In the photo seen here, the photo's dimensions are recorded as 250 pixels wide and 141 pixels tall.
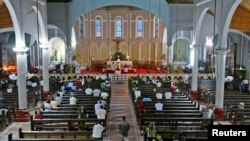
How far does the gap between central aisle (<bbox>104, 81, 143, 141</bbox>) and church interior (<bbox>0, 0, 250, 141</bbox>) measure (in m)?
0.06

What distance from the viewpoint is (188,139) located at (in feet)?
39.1

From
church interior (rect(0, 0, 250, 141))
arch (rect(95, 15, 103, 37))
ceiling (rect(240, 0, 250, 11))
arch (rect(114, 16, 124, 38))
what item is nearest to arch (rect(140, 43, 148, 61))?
church interior (rect(0, 0, 250, 141))

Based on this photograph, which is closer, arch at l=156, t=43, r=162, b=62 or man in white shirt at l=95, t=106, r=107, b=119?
man in white shirt at l=95, t=106, r=107, b=119

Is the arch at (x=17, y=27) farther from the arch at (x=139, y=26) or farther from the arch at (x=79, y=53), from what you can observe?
the arch at (x=139, y=26)

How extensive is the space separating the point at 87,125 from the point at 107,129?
180cm

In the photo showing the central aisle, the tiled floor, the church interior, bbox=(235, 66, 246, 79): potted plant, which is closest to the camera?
the church interior

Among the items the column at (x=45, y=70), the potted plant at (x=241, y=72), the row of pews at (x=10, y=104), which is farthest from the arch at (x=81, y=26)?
the potted plant at (x=241, y=72)

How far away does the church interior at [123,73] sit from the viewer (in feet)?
48.9

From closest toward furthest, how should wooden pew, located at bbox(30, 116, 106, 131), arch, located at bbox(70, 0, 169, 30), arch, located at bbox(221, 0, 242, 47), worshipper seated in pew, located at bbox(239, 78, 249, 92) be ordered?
wooden pew, located at bbox(30, 116, 106, 131) < arch, located at bbox(221, 0, 242, 47) < worshipper seated in pew, located at bbox(239, 78, 249, 92) < arch, located at bbox(70, 0, 169, 30)

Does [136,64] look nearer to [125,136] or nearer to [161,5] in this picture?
[161,5]

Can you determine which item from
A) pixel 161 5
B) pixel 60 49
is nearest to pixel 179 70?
pixel 161 5

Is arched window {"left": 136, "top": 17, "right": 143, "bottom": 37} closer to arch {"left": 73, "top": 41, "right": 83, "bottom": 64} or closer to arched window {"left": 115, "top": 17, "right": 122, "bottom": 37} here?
arched window {"left": 115, "top": 17, "right": 122, "bottom": 37}

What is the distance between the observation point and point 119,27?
4009 centimetres

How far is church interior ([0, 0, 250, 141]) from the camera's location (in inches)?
586
